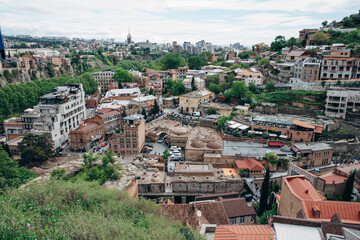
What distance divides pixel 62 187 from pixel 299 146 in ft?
97.2

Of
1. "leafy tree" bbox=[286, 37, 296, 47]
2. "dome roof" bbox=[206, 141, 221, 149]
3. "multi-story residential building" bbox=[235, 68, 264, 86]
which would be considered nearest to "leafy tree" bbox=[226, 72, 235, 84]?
"multi-story residential building" bbox=[235, 68, 264, 86]

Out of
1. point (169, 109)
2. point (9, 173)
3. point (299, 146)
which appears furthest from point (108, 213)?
point (169, 109)

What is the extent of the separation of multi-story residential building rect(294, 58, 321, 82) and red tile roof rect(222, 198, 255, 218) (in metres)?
34.5

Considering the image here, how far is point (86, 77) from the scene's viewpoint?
6606 centimetres

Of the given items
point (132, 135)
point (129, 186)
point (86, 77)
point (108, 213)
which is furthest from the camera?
point (86, 77)

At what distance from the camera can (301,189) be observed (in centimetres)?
2025

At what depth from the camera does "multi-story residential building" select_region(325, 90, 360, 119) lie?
3894 cm

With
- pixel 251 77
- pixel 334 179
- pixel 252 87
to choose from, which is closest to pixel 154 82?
pixel 251 77

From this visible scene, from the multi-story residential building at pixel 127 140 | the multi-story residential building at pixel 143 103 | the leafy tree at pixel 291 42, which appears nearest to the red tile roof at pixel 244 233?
the multi-story residential building at pixel 127 140

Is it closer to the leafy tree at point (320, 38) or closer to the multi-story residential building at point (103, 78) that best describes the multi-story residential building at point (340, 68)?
the leafy tree at point (320, 38)

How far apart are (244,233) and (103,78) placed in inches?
2708

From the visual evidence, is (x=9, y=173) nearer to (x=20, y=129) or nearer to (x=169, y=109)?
(x=20, y=129)

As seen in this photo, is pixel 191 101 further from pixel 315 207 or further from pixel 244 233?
pixel 244 233

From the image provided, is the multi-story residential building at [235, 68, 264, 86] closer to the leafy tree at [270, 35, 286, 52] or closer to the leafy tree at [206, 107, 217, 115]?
the leafy tree at [206, 107, 217, 115]
